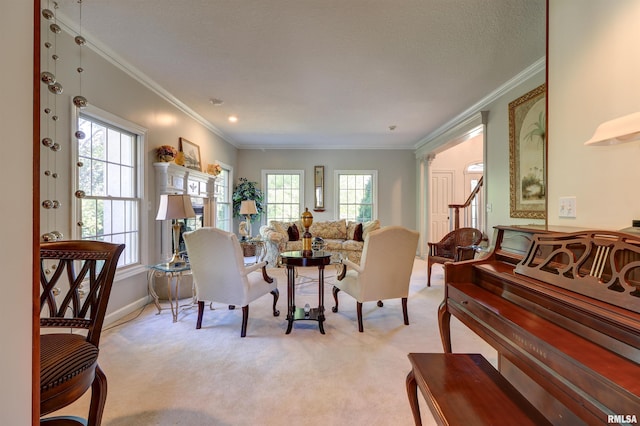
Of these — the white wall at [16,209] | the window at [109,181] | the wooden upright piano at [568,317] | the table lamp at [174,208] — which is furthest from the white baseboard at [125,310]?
the wooden upright piano at [568,317]

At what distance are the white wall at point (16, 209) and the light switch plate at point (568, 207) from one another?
7.86 feet

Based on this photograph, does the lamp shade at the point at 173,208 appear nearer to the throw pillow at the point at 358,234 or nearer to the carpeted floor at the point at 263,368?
the carpeted floor at the point at 263,368

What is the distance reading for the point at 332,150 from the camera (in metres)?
6.77

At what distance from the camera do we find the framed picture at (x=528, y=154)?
2.94m

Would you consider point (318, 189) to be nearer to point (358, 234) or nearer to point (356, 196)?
point (356, 196)

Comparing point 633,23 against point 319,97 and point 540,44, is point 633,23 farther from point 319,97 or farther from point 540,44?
point 319,97

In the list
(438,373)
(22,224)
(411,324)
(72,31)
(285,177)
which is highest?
(72,31)

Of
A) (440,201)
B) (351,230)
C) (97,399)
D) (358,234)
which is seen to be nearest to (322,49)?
(97,399)

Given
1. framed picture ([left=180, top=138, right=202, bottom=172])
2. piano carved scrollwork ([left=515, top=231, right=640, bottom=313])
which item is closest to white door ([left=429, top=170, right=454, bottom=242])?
framed picture ([left=180, top=138, right=202, bottom=172])

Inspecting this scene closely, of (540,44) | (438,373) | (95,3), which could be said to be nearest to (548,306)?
(438,373)

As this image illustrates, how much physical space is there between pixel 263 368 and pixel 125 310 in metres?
1.88

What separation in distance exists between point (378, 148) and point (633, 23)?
5488 millimetres

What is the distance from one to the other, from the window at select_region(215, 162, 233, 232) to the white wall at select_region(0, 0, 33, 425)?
4.95m

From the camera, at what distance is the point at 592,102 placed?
4.80 ft
